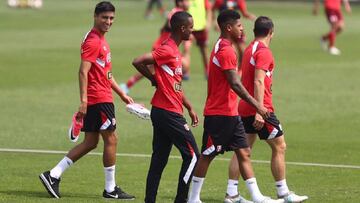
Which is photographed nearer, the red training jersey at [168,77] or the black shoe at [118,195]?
the red training jersey at [168,77]

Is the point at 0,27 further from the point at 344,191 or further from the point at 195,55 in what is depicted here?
the point at 344,191

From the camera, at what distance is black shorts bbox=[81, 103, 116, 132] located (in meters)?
12.2

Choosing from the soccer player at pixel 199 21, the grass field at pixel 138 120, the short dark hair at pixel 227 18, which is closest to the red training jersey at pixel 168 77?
the short dark hair at pixel 227 18

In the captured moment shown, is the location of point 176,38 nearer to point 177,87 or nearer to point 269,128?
point 177,87

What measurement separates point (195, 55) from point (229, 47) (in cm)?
2125

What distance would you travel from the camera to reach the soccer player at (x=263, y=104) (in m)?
11.8

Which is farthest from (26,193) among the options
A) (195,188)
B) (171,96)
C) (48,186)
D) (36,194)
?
(171,96)

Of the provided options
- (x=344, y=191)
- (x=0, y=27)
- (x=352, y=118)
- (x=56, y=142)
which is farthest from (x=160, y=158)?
(x=0, y=27)

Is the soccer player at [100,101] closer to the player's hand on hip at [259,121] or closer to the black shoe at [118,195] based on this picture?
the black shoe at [118,195]

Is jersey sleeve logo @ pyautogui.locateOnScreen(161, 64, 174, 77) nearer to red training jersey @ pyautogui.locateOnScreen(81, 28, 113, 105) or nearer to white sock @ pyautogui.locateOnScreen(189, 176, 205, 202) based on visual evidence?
white sock @ pyautogui.locateOnScreen(189, 176, 205, 202)

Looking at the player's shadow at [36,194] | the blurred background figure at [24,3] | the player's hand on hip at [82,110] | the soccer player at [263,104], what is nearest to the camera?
the soccer player at [263,104]

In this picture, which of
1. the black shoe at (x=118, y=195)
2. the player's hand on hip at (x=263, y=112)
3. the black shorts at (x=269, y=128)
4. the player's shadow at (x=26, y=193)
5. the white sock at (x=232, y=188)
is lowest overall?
the player's shadow at (x=26, y=193)

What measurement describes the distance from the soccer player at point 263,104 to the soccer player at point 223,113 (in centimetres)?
40

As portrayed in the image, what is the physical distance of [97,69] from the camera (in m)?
12.2
